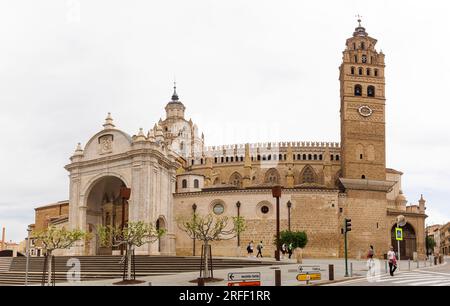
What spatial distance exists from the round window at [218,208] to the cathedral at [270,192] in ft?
0.30

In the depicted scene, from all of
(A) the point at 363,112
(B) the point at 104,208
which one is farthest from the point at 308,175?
(B) the point at 104,208

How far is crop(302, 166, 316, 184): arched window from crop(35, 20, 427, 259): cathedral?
0.60 ft

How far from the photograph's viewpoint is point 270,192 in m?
48.1

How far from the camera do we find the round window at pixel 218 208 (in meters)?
49.2

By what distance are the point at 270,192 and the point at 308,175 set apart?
23.8m

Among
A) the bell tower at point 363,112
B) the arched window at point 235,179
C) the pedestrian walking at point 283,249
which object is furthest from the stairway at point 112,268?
the arched window at point 235,179

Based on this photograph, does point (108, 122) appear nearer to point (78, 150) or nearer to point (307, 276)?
point (78, 150)

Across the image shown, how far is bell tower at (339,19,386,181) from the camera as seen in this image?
2531 inches

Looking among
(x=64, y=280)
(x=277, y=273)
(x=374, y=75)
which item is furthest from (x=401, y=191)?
(x=277, y=273)

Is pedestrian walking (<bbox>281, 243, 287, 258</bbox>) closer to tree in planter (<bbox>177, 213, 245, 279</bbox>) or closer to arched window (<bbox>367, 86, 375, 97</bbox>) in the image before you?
tree in planter (<bbox>177, 213, 245, 279</bbox>)

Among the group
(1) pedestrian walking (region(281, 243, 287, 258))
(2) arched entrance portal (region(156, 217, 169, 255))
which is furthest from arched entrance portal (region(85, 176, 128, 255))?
(1) pedestrian walking (region(281, 243, 287, 258))

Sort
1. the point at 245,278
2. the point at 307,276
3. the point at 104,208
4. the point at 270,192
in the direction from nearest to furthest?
the point at 245,278 → the point at 307,276 → the point at 270,192 → the point at 104,208

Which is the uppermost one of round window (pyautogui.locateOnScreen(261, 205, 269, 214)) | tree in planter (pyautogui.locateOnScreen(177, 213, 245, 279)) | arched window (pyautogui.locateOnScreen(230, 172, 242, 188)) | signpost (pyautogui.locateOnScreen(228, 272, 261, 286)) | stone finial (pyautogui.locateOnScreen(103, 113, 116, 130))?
stone finial (pyautogui.locateOnScreen(103, 113, 116, 130))

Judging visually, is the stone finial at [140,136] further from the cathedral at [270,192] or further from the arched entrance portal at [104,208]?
the arched entrance portal at [104,208]
